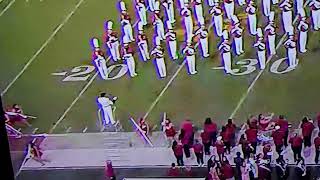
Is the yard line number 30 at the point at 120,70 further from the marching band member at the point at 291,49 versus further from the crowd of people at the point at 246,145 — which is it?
the crowd of people at the point at 246,145

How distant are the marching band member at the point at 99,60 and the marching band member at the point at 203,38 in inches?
10.2

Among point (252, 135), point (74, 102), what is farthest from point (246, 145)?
point (74, 102)

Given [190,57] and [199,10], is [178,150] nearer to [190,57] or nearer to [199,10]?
[190,57]

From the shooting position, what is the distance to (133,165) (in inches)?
73.8

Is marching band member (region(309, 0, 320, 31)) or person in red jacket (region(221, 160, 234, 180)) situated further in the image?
person in red jacket (region(221, 160, 234, 180))

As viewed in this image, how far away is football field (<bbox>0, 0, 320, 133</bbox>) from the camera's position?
176cm

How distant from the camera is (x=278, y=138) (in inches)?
70.5

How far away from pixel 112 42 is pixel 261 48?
389 mm

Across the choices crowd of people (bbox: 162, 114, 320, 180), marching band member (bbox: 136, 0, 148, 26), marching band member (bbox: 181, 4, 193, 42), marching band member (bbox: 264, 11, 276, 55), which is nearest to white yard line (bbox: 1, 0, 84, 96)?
marching band member (bbox: 136, 0, 148, 26)

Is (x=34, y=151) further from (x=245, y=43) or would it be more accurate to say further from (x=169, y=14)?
(x=245, y=43)

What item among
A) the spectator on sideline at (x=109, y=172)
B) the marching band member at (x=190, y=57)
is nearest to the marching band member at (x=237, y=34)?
the marching band member at (x=190, y=57)

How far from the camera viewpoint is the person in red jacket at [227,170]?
1.84 meters

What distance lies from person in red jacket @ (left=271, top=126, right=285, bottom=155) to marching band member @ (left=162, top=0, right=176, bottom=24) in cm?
39

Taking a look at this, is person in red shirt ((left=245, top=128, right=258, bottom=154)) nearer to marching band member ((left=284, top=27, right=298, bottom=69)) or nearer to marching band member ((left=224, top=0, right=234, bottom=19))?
marching band member ((left=284, top=27, right=298, bottom=69))
